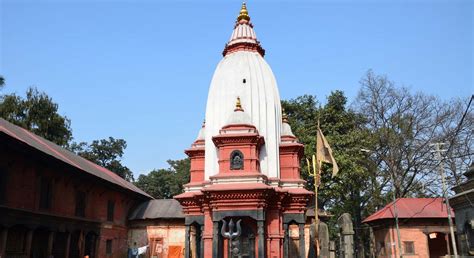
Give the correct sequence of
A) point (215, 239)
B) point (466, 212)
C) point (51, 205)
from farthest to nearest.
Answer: point (51, 205)
point (215, 239)
point (466, 212)

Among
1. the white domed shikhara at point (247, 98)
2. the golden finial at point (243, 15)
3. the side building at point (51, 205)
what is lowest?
the side building at point (51, 205)

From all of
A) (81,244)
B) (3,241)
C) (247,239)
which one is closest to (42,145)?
(81,244)

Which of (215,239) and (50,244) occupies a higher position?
(215,239)

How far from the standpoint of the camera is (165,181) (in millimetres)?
57281

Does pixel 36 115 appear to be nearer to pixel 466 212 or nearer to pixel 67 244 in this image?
pixel 67 244

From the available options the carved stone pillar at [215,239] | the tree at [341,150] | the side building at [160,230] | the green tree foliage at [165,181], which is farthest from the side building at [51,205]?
the green tree foliage at [165,181]

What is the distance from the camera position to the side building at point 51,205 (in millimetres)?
18781

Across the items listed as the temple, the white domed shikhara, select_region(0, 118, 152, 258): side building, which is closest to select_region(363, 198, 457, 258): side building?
the temple

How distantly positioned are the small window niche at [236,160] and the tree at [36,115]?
25869mm

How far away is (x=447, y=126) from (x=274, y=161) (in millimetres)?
15808

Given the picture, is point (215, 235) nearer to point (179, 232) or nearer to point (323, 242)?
point (323, 242)

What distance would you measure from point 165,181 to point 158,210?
2673 centimetres

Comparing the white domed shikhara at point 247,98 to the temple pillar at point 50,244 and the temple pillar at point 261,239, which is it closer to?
the temple pillar at point 261,239

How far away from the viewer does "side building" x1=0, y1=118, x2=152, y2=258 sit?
1878 centimetres
